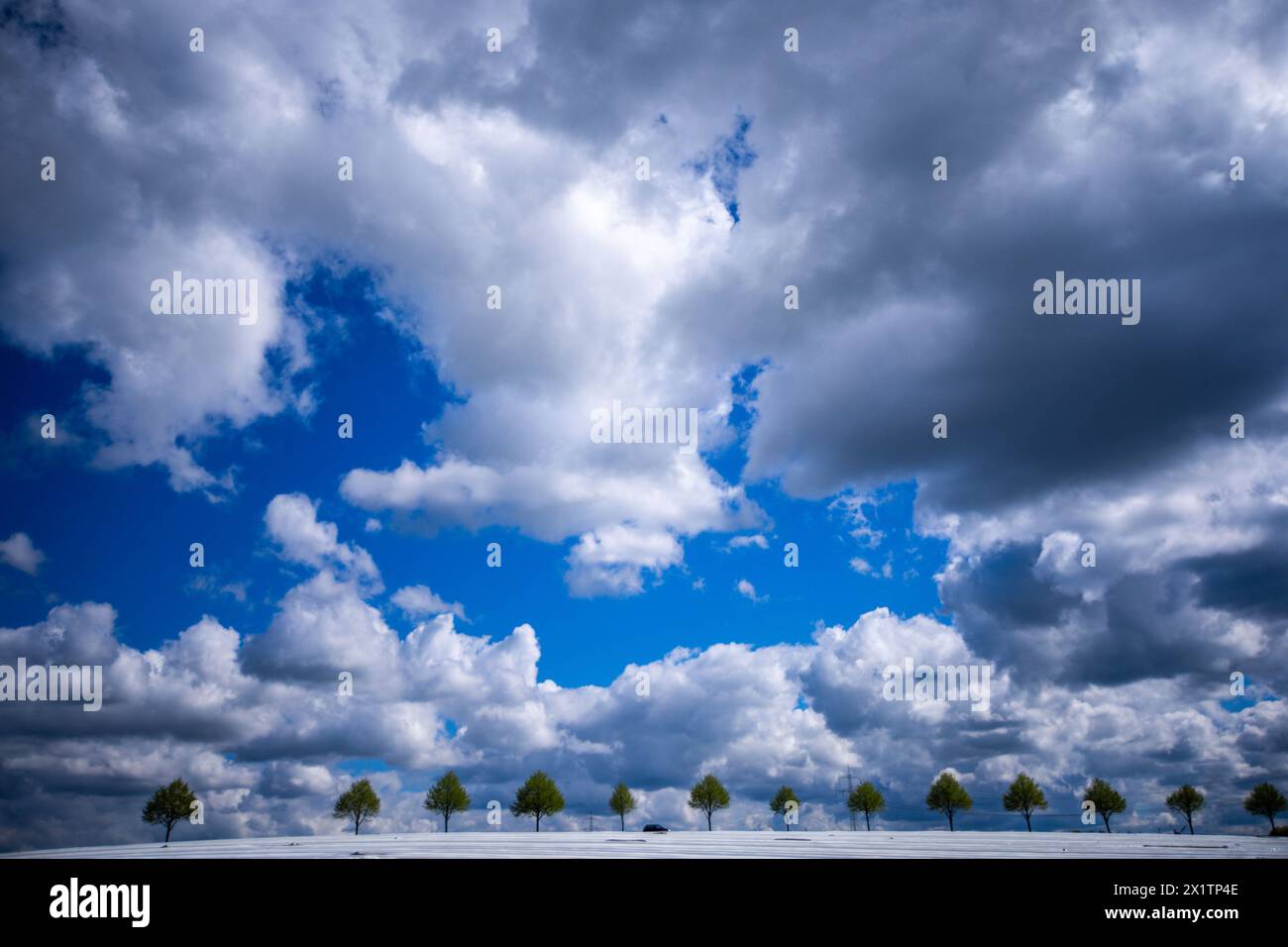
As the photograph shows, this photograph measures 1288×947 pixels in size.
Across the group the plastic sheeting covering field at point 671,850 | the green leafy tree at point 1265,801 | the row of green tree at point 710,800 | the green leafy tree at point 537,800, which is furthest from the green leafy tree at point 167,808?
the green leafy tree at point 1265,801

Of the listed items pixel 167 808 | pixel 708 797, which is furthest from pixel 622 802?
pixel 167 808

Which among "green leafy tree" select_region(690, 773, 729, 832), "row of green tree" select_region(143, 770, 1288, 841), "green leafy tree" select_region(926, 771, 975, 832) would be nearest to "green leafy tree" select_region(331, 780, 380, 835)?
"row of green tree" select_region(143, 770, 1288, 841)

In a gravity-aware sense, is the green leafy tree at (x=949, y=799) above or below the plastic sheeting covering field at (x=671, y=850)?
below

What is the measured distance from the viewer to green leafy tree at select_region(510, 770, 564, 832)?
5433 inches

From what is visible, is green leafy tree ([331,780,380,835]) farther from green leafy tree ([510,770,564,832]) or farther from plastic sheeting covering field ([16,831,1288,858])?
plastic sheeting covering field ([16,831,1288,858])

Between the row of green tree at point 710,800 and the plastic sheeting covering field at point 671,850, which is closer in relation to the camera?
the plastic sheeting covering field at point 671,850

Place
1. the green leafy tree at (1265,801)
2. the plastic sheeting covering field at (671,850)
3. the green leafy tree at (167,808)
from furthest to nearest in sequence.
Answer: the green leafy tree at (1265,801)
the green leafy tree at (167,808)
the plastic sheeting covering field at (671,850)

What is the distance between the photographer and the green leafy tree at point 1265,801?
14175 centimetres

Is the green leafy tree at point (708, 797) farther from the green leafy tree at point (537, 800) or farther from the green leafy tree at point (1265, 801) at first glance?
the green leafy tree at point (1265, 801)

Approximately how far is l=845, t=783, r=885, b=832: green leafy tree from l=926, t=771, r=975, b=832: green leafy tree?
1164cm

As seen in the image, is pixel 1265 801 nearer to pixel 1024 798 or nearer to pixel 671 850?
pixel 1024 798

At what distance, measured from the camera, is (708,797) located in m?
155

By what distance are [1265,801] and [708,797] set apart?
112058 millimetres
